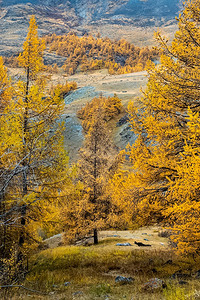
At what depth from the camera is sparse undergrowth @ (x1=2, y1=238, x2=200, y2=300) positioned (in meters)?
5.29

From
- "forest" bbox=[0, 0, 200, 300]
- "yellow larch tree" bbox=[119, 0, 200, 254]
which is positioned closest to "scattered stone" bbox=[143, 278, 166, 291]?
"forest" bbox=[0, 0, 200, 300]

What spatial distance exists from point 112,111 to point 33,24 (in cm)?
3929

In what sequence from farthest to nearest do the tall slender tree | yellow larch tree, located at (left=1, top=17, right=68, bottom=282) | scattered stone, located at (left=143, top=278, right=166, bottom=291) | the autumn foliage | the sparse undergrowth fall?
the autumn foliage < the tall slender tree < yellow larch tree, located at (left=1, top=17, right=68, bottom=282) < scattered stone, located at (left=143, top=278, right=166, bottom=291) < the sparse undergrowth

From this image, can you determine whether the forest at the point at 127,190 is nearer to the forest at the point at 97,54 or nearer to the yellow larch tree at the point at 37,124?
the yellow larch tree at the point at 37,124

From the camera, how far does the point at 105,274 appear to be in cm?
838

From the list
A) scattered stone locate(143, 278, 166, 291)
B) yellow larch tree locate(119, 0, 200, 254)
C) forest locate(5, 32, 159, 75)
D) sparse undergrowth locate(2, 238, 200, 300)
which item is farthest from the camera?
forest locate(5, 32, 159, 75)

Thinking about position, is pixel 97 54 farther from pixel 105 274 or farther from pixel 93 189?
pixel 105 274

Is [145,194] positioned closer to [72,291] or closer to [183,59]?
[72,291]

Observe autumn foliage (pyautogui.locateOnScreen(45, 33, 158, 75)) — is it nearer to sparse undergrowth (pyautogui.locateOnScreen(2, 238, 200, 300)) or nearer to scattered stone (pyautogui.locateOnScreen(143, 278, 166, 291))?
sparse undergrowth (pyautogui.locateOnScreen(2, 238, 200, 300))

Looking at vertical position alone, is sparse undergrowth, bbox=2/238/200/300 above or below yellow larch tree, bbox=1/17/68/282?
below

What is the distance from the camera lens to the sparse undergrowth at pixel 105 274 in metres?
5.29

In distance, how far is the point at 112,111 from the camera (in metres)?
49.5

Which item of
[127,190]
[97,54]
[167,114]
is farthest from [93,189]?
[97,54]

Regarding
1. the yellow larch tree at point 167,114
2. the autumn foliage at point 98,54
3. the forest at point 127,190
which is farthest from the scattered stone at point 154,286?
the autumn foliage at point 98,54
